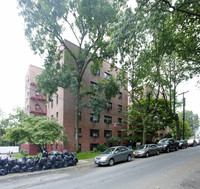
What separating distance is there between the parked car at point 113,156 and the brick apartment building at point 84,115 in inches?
392

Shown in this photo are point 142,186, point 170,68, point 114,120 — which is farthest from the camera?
point 114,120

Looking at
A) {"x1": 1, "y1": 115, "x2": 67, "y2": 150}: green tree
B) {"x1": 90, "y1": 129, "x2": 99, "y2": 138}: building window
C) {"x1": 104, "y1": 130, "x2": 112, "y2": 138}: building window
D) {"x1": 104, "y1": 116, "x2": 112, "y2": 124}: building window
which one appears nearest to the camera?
{"x1": 1, "y1": 115, "x2": 67, "y2": 150}: green tree

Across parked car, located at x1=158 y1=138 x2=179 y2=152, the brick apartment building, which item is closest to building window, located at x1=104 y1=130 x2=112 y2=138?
the brick apartment building

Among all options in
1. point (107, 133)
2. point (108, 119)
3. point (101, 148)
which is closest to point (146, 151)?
point (101, 148)

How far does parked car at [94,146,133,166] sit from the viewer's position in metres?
13.5

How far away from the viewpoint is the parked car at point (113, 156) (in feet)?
44.1

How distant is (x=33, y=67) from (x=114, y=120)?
1970cm

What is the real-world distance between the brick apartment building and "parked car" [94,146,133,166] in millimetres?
9968

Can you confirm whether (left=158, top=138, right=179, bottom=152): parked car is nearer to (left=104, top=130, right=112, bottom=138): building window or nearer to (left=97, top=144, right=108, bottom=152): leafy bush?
(left=97, top=144, right=108, bottom=152): leafy bush

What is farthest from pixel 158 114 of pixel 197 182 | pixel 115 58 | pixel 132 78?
pixel 197 182

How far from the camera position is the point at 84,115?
2742cm

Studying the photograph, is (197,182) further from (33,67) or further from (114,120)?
(33,67)

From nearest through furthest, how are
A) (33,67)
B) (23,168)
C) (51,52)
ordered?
1. (23,168)
2. (51,52)
3. (33,67)

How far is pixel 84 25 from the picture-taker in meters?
19.9
